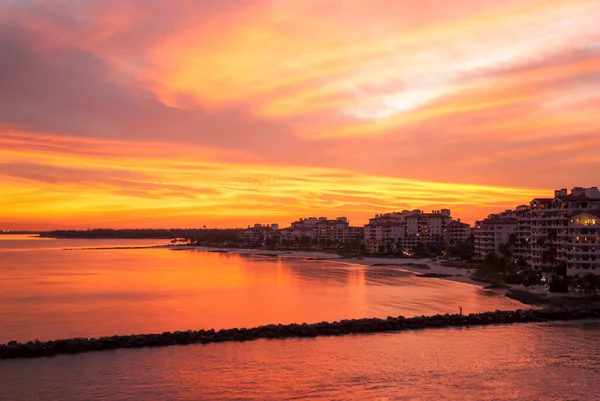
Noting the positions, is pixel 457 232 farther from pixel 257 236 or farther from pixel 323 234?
pixel 257 236

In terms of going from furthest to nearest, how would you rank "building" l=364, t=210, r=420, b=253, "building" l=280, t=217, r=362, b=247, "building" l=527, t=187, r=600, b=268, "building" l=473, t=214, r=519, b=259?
"building" l=280, t=217, r=362, b=247 < "building" l=364, t=210, r=420, b=253 < "building" l=473, t=214, r=519, b=259 < "building" l=527, t=187, r=600, b=268

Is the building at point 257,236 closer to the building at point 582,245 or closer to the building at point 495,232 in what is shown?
the building at point 495,232

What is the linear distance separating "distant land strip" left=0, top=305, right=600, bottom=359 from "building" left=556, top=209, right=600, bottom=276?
394 inches

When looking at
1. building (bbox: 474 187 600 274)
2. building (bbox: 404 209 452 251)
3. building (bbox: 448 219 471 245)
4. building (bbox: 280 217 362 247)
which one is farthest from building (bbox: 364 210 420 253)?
building (bbox: 474 187 600 274)

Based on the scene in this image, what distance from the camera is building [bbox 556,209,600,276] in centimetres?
4025

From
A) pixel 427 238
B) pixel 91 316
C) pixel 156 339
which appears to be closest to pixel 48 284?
pixel 91 316

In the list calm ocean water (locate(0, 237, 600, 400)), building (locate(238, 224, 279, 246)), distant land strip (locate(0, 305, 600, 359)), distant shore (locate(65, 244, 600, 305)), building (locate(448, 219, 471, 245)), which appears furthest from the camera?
building (locate(238, 224, 279, 246))

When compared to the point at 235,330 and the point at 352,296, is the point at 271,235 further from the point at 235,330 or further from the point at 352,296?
the point at 235,330

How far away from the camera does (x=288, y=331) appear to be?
25344 millimetres

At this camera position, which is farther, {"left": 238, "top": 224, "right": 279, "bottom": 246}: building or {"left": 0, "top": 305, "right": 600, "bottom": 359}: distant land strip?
{"left": 238, "top": 224, "right": 279, "bottom": 246}: building

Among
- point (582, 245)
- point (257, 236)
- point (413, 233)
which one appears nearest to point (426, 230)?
point (413, 233)

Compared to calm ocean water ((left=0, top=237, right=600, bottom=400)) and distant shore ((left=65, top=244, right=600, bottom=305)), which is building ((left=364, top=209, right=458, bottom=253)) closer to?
distant shore ((left=65, top=244, right=600, bottom=305))

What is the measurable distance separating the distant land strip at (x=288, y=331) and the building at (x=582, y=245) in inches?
394

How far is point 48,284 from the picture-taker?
168ft
